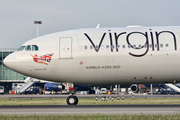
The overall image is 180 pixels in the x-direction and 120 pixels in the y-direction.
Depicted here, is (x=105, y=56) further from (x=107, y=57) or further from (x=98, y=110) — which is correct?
(x=98, y=110)

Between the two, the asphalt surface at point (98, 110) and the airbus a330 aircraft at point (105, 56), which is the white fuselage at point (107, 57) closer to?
the airbus a330 aircraft at point (105, 56)

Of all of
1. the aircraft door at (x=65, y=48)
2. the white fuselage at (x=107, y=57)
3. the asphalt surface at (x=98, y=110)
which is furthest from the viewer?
the aircraft door at (x=65, y=48)

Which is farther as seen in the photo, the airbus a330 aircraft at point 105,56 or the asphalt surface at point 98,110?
the airbus a330 aircraft at point 105,56

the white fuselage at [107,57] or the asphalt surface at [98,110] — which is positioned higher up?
the white fuselage at [107,57]

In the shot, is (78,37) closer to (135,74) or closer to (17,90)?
(135,74)

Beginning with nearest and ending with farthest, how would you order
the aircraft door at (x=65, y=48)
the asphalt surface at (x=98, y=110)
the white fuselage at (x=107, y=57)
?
the asphalt surface at (x=98, y=110) < the white fuselage at (x=107, y=57) < the aircraft door at (x=65, y=48)

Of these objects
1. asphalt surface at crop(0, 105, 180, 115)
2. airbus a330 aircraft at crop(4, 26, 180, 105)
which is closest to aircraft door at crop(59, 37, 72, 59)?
airbus a330 aircraft at crop(4, 26, 180, 105)

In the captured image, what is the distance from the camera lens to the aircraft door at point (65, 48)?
2573cm

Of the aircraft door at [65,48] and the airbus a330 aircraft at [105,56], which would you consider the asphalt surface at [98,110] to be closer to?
the airbus a330 aircraft at [105,56]

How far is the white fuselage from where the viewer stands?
2462cm

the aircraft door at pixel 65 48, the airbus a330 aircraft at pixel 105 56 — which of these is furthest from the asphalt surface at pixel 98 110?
the aircraft door at pixel 65 48

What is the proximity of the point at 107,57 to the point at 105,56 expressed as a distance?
7.5 inches

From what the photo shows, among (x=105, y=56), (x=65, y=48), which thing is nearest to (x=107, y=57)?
(x=105, y=56)

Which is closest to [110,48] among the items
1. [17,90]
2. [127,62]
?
[127,62]
